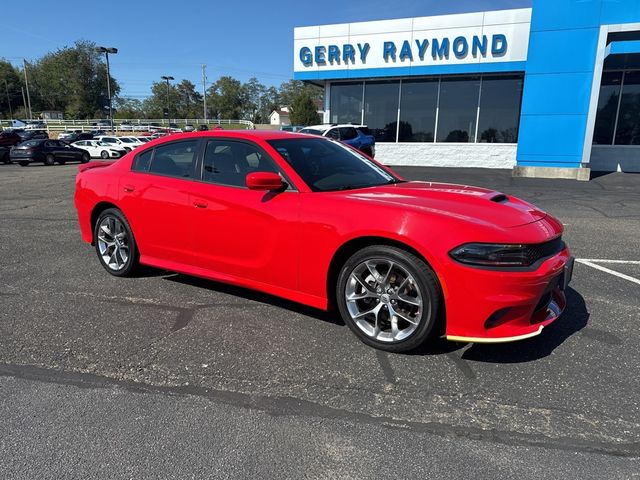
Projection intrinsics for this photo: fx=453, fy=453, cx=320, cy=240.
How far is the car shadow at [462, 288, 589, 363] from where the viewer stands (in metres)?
3.17

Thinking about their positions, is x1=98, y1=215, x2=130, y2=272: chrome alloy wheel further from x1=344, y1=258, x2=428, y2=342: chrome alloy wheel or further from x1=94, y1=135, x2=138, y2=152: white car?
x1=94, y1=135, x2=138, y2=152: white car

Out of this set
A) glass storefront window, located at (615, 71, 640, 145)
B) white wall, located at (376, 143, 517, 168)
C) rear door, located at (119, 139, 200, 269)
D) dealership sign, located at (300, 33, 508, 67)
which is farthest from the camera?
white wall, located at (376, 143, 517, 168)

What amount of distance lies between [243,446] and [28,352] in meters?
2.00

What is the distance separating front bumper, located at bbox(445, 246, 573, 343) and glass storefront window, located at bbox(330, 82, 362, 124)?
20.6m

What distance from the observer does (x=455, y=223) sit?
2951 millimetres

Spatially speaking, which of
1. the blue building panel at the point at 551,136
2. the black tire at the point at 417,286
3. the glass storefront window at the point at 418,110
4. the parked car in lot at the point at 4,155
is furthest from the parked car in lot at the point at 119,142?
the black tire at the point at 417,286

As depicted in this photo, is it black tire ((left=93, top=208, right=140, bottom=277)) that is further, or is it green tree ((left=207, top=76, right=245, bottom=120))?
green tree ((left=207, top=76, right=245, bottom=120))

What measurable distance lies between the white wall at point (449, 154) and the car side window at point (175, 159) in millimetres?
18452

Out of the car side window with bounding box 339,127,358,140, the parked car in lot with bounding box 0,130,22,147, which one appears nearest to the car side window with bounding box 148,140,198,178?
the car side window with bounding box 339,127,358,140

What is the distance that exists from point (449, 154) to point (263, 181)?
1919cm

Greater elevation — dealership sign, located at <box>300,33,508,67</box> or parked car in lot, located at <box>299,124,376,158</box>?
dealership sign, located at <box>300,33,508,67</box>

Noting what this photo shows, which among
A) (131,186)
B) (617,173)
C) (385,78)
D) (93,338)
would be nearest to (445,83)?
(385,78)

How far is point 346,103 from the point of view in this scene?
22.7m

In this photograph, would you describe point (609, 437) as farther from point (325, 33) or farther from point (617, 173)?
point (325, 33)
